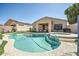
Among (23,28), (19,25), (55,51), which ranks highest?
(19,25)

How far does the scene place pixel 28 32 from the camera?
6059 mm

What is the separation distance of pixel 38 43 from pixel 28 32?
0.64 meters

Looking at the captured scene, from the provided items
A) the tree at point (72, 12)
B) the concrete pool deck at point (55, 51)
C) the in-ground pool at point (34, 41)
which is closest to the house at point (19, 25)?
the in-ground pool at point (34, 41)

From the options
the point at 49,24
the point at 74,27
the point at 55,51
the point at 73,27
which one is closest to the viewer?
the point at 55,51

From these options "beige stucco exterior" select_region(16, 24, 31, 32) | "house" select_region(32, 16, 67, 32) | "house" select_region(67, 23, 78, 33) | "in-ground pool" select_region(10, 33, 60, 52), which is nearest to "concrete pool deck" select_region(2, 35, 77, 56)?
"in-ground pool" select_region(10, 33, 60, 52)

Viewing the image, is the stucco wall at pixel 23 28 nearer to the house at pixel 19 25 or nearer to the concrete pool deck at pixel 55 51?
the house at pixel 19 25

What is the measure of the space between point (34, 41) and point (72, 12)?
201 cm

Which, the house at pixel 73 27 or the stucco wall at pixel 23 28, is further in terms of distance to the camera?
the stucco wall at pixel 23 28

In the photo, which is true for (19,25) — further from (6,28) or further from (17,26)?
(6,28)

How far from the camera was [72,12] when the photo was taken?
5.61 metres

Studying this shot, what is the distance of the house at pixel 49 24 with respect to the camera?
5.85m

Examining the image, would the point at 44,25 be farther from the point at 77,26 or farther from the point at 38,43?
the point at 77,26

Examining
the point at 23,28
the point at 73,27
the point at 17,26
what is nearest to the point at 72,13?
the point at 73,27

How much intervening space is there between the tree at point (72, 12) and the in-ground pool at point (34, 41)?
3.25ft
